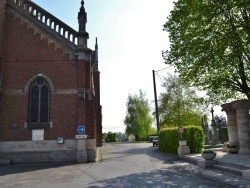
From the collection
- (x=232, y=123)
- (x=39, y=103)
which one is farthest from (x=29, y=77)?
(x=232, y=123)

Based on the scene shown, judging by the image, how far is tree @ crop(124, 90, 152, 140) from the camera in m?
66.4

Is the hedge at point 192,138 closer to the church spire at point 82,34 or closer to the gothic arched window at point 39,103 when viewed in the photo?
the church spire at point 82,34

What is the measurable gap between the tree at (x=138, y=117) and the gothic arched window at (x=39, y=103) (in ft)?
164

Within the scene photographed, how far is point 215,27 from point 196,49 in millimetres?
1655

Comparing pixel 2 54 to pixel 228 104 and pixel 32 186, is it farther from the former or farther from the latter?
pixel 228 104

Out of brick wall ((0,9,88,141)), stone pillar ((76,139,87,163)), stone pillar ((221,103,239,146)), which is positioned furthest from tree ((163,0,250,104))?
stone pillar ((76,139,87,163))

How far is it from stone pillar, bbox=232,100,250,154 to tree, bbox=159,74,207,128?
19568mm

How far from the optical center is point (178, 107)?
37688 millimetres

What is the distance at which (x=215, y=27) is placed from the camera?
550 inches

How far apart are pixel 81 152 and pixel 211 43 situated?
10.3 m

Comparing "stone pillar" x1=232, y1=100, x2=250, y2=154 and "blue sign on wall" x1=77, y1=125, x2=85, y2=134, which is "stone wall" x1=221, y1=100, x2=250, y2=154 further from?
"blue sign on wall" x1=77, y1=125, x2=85, y2=134

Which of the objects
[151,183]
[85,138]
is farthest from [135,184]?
[85,138]

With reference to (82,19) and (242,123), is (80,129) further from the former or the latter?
(242,123)

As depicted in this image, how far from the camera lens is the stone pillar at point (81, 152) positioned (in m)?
16.2
